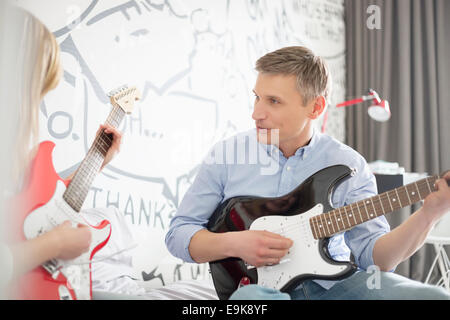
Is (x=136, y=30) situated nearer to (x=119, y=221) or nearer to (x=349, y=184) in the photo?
(x=119, y=221)

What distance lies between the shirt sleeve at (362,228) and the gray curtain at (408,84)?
3.68 feet

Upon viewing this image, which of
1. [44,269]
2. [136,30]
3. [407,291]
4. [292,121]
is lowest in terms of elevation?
[407,291]

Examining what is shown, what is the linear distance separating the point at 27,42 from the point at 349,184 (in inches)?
30.0

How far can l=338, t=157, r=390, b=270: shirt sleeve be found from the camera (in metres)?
0.98

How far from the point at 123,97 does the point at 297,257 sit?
52 centimetres

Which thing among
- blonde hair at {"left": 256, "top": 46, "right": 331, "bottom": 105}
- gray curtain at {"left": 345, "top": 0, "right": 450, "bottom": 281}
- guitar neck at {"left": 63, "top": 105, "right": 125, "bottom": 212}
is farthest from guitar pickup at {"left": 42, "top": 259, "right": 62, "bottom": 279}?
gray curtain at {"left": 345, "top": 0, "right": 450, "bottom": 281}

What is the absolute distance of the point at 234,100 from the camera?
6.36ft

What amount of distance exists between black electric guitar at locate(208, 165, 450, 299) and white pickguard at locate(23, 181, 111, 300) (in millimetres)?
351

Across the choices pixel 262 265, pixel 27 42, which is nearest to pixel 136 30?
pixel 27 42

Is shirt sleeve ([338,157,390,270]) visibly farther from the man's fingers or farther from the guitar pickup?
the guitar pickup

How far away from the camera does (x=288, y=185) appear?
104 centimetres

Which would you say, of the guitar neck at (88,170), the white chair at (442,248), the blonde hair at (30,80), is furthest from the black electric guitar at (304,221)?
the white chair at (442,248)

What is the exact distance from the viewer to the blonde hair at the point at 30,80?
653mm

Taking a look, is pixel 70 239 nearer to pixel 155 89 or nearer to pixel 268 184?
pixel 268 184
